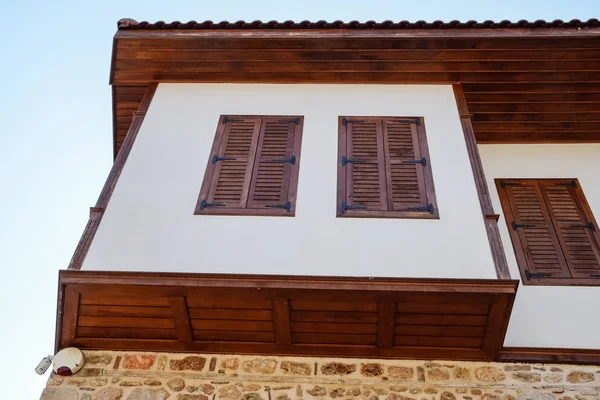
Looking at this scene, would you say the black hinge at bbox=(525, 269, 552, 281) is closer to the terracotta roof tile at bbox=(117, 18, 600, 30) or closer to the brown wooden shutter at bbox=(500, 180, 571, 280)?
the brown wooden shutter at bbox=(500, 180, 571, 280)

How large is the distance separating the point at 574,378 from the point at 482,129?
11.5 ft

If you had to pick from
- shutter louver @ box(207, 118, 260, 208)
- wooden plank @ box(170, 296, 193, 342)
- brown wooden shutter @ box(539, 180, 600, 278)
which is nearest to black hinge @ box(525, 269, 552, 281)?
brown wooden shutter @ box(539, 180, 600, 278)

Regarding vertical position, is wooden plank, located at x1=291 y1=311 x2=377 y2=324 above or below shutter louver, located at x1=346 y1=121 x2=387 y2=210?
below

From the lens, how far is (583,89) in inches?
296

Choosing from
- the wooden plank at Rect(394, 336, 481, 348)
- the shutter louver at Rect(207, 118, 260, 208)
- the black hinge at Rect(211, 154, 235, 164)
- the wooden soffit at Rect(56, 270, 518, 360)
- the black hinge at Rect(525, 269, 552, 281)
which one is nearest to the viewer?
the wooden soffit at Rect(56, 270, 518, 360)

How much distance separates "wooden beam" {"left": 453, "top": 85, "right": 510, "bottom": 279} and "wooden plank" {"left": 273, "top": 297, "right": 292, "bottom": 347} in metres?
1.76

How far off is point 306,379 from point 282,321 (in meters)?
0.51

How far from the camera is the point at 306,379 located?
5152 millimetres

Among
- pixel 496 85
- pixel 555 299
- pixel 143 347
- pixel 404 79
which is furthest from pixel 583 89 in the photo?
pixel 143 347

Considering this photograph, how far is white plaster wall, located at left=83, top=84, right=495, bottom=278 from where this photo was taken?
5.30 metres

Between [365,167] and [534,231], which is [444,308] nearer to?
[365,167]

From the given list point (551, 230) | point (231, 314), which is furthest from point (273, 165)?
point (551, 230)

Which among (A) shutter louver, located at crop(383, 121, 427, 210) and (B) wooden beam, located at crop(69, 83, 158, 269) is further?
(A) shutter louver, located at crop(383, 121, 427, 210)

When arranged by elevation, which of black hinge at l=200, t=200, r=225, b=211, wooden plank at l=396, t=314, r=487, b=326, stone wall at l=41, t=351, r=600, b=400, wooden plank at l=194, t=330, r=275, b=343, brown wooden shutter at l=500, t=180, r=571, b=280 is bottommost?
stone wall at l=41, t=351, r=600, b=400
